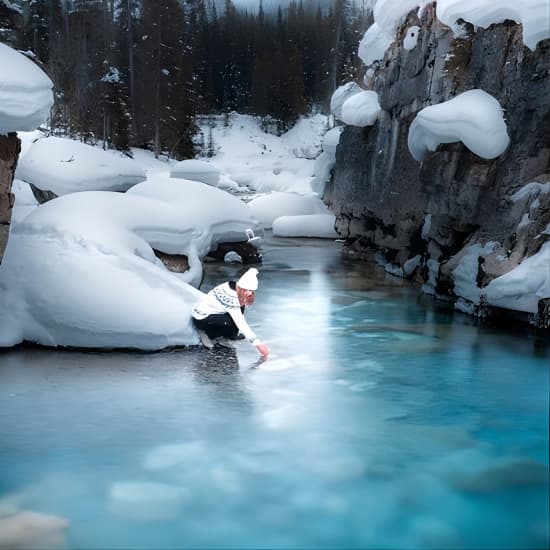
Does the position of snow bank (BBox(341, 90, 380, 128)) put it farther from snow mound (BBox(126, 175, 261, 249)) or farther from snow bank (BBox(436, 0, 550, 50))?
snow bank (BBox(436, 0, 550, 50))

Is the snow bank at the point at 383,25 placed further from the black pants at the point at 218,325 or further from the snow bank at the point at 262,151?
the snow bank at the point at 262,151

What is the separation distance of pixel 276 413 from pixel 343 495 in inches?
56.2

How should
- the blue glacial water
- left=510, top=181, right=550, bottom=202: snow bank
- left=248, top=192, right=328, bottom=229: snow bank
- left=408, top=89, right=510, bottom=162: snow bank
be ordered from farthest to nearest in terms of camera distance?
left=248, top=192, right=328, bottom=229: snow bank → left=408, top=89, right=510, bottom=162: snow bank → left=510, top=181, right=550, bottom=202: snow bank → the blue glacial water

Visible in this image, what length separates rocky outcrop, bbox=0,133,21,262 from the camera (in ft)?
19.4

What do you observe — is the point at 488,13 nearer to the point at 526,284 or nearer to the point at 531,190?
the point at 531,190

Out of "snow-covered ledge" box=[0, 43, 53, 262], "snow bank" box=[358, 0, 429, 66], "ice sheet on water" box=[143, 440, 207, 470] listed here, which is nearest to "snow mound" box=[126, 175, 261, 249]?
"snow-covered ledge" box=[0, 43, 53, 262]

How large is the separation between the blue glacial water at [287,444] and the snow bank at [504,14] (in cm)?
395

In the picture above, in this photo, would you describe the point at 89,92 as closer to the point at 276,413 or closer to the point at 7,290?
the point at 7,290

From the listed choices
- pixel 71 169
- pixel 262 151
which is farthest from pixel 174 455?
pixel 262 151

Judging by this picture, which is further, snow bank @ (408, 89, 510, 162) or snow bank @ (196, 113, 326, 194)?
snow bank @ (196, 113, 326, 194)

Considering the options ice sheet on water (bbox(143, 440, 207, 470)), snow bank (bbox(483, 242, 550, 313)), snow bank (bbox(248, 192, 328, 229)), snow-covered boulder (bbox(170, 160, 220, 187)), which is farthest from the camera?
snow bank (bbox(248, 192, 328, 229))

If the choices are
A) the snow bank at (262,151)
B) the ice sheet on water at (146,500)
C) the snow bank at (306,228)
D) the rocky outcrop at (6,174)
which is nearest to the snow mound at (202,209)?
the rocky outcrop at (6,174)

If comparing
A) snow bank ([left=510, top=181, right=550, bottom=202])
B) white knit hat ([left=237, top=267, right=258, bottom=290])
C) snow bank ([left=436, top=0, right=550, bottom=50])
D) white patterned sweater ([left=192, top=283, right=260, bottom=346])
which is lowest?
white patterned sweater ([left=192, top=283, right=260, bottom=346])

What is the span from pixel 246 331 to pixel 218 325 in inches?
21.7
